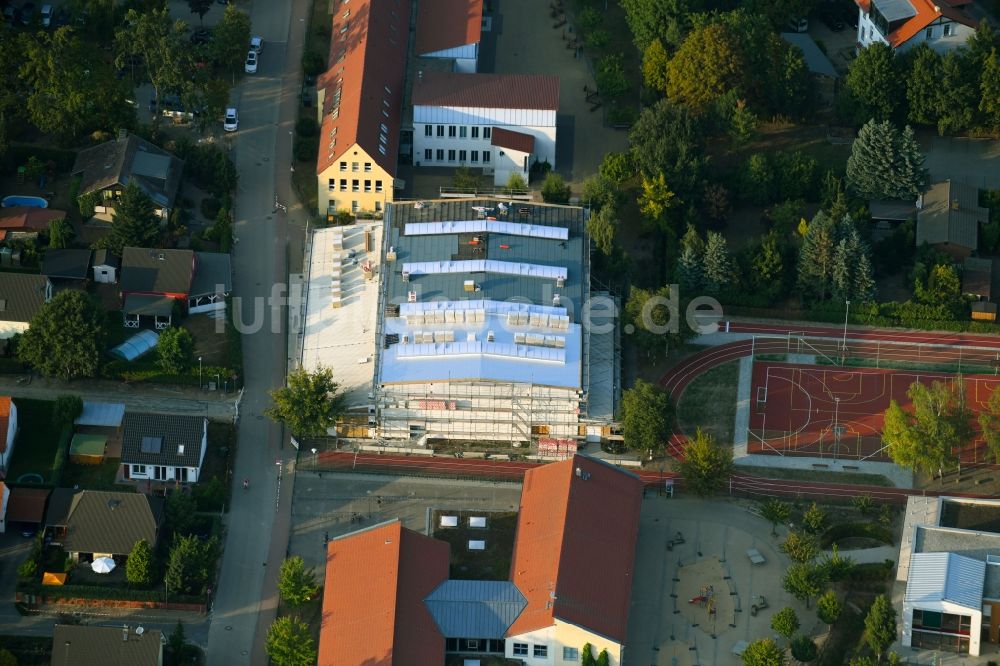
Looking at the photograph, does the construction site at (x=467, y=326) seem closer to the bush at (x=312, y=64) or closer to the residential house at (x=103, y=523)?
the residential house at (x=103, y=523)

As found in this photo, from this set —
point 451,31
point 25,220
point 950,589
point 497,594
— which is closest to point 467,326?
point 497,594

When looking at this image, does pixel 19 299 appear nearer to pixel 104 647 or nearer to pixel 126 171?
pixel 126 171

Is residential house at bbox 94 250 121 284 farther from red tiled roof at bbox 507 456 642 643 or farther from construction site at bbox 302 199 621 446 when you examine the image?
red tiled roof at bbox 507 456 642 643

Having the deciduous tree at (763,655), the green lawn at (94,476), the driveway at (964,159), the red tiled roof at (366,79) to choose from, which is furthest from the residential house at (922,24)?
the green lawn at (94,476)

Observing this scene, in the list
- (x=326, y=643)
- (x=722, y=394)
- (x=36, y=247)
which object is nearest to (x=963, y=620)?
(x=722, y=394)

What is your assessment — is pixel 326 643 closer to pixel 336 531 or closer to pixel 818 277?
pixel 336 531

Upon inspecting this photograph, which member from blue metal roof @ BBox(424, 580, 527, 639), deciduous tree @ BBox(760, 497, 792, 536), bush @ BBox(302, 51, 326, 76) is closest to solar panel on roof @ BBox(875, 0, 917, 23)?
bush @ BBox(302, 51, 326, 76)

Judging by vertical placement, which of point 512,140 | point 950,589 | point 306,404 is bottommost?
point 950,589
